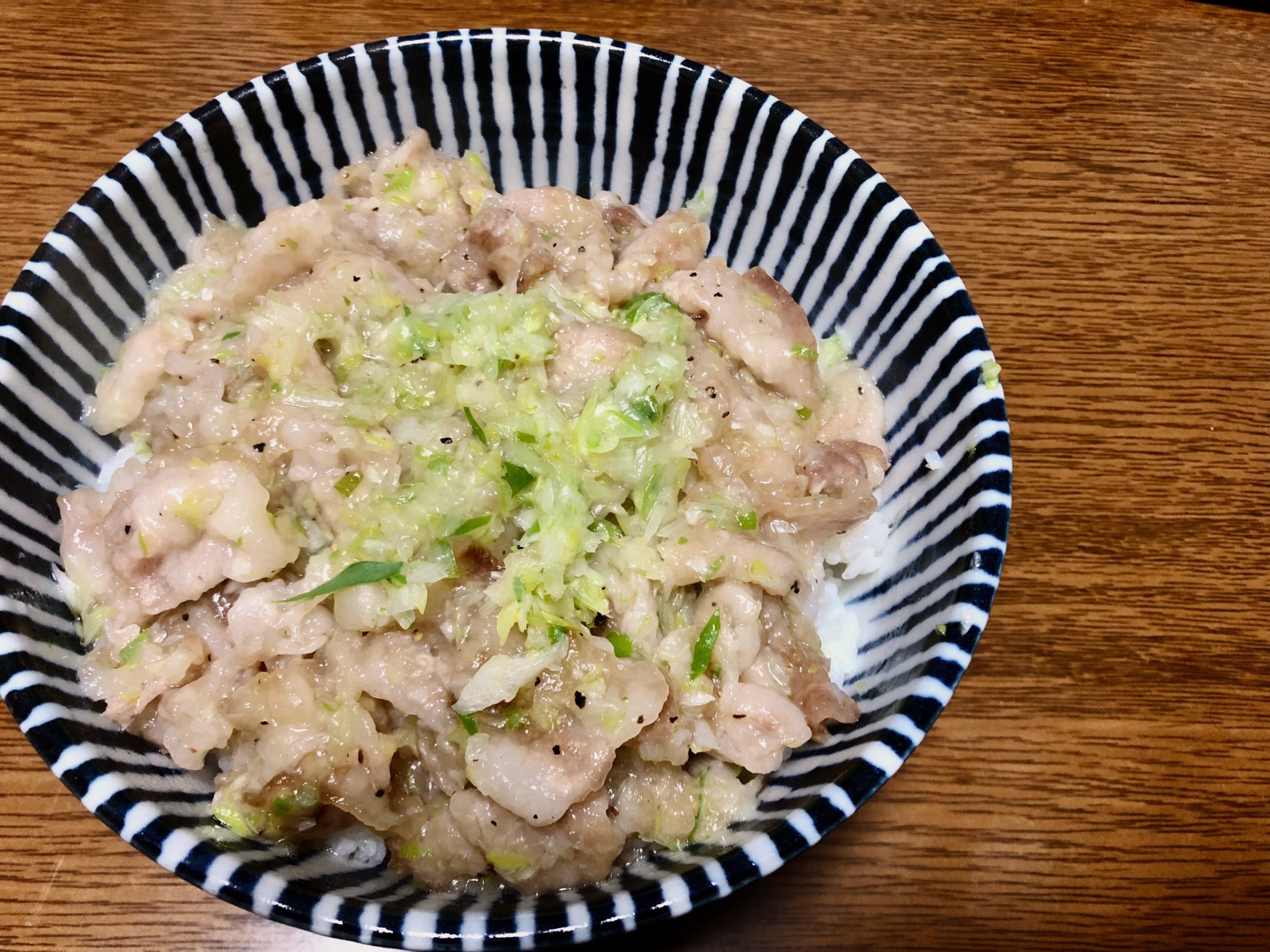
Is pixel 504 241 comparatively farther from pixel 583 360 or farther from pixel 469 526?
pixel 469 526

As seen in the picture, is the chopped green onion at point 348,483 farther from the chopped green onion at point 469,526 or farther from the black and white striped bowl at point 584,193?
the black and white striped bowl at point 584,193

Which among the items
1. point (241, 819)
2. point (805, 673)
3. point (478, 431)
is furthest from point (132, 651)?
point (805, 673)

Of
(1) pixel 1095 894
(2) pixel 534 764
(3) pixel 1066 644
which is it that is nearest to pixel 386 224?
(2) pixel 534 764

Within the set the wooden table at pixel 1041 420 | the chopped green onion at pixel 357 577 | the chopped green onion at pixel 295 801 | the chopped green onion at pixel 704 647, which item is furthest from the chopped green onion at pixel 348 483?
the wooden table at pixel 1041 420

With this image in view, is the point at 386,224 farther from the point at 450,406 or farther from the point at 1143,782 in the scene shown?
the point at 1143,782

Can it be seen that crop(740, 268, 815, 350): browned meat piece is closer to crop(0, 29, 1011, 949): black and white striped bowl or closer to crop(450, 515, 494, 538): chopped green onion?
crop(0, 29, 1011, 949): black and white striped bowl

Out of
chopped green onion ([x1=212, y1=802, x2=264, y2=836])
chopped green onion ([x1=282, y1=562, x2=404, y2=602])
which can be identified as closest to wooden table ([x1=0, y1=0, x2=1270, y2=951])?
chopped green onion ([x1=212, y1=802, x2=264, y2=836])
